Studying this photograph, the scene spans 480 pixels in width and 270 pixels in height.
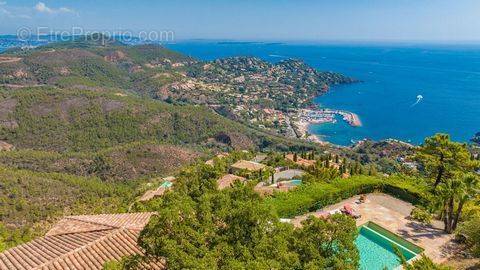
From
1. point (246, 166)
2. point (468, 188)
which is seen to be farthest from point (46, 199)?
point (468, 188)

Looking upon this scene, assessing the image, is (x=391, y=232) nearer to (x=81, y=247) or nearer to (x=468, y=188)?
(x=468, y=188)

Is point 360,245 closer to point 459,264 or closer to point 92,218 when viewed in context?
point 459,264

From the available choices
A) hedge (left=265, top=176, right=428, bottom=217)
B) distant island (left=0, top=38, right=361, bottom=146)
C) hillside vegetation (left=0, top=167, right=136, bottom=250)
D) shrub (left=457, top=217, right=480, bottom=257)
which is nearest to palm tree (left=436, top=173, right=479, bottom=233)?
shrub (left=457, top=217, right=480, bottom=257)

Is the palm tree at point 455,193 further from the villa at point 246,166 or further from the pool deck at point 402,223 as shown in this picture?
the villa at point 246,166

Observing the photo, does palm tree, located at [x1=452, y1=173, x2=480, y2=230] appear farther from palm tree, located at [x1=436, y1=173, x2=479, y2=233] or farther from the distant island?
the distant island

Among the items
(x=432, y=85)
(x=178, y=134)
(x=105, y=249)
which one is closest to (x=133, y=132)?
(x=178, y=134)

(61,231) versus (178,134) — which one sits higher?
(61,231)
